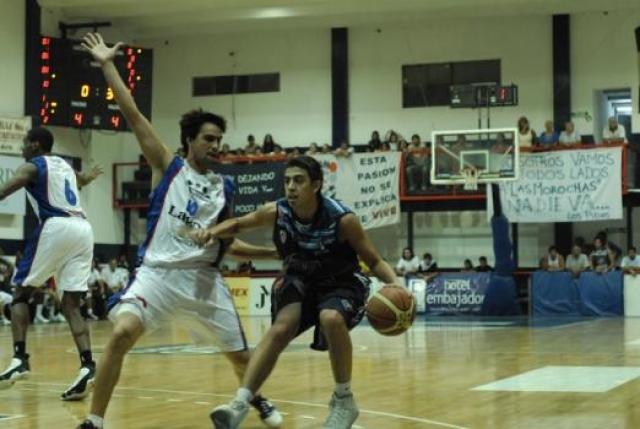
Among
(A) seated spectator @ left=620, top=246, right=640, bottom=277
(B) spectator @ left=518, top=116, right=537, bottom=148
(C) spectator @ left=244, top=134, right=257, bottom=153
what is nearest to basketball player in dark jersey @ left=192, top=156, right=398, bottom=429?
(A) seated spectator @ left=620, top=246, right=640, bottom=277

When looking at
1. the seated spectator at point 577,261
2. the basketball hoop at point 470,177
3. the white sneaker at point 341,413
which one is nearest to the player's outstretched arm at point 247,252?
the white sneaker at point 341,413

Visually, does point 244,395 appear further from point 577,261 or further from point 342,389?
point 577,261

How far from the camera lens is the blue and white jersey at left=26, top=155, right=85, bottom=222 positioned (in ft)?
28.1

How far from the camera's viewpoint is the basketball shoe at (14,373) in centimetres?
830

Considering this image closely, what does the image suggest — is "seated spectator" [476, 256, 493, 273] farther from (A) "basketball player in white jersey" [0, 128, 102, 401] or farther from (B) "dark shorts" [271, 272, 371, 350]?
(B) "dark shorts" [271, 272, 371, 350]

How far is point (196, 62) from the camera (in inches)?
1260

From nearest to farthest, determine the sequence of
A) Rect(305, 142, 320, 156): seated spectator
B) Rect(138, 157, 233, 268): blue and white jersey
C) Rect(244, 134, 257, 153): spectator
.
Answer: Rect(138, 157, 233, 268): blue and white jersey
Rect(305, 142, 320, 156): seated spectator
Rect(244, 134, 257, 153): spectator

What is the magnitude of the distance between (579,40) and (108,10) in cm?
1303

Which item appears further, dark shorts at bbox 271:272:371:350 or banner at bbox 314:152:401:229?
banner at bbox 314:152:401:229

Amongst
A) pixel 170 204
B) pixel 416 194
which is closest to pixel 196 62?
pixel 416 194

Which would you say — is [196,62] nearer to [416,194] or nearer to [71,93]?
[71,93]

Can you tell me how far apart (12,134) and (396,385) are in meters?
19.9

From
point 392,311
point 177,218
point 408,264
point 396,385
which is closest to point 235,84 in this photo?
point 408,264

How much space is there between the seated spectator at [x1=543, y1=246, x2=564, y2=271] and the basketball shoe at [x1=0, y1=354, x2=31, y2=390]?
1894cm
